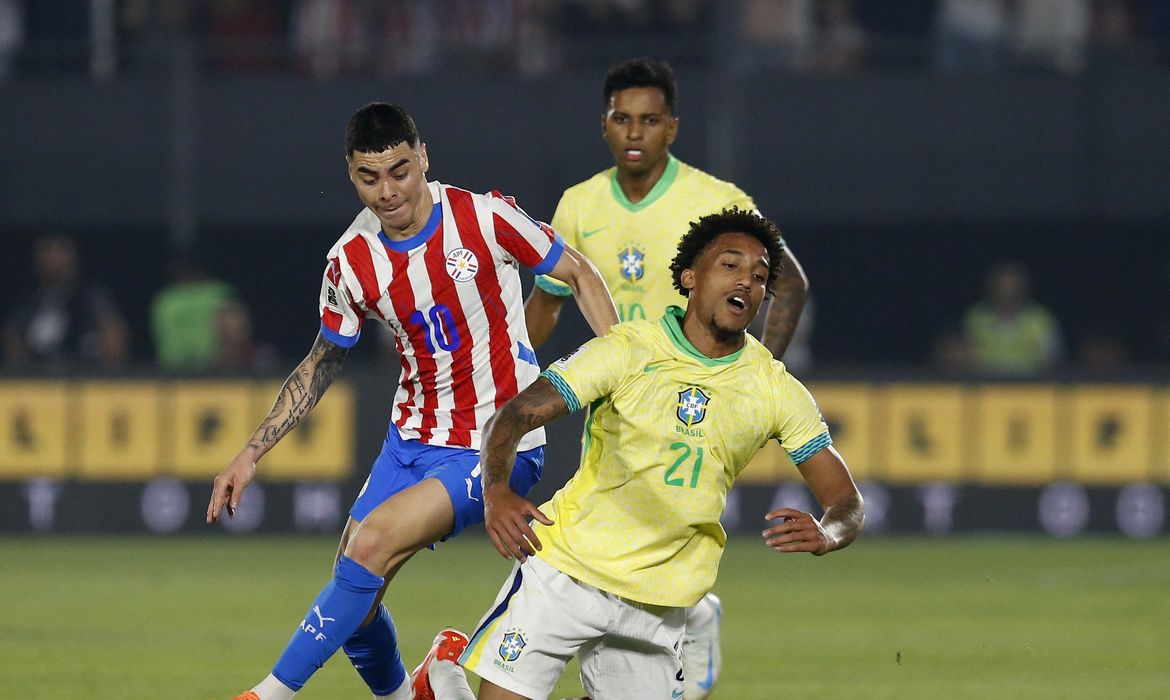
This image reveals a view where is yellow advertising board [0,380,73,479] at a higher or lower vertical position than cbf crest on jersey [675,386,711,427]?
lower

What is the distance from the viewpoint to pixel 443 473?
6305 millimetres

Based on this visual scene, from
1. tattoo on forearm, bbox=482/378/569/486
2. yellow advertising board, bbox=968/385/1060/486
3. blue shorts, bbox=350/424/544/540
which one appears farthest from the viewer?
yellow advertising board, bbox=968/385/1060/486

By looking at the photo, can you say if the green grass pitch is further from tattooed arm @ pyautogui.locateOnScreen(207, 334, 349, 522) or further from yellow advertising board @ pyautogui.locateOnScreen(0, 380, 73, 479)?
tattooed arm @ pyautogui.locateOnScreen(207, 334, 349, 522)

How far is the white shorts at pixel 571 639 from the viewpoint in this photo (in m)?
5.47

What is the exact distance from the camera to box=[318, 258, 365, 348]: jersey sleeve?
637 cm

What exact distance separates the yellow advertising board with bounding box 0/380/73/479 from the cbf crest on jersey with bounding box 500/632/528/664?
965cm

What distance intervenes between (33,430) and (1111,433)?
7.85 metres

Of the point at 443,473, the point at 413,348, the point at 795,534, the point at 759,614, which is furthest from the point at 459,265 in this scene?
the point at 759,614

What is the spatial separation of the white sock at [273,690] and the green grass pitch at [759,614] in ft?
5.09

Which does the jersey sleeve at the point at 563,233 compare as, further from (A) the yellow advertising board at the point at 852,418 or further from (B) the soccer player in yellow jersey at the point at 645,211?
(A) the yellow advertising board at the point at 852,418

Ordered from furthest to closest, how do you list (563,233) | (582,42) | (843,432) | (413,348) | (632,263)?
(582,42), (843,432), (563,233), (632,263), (413,348)

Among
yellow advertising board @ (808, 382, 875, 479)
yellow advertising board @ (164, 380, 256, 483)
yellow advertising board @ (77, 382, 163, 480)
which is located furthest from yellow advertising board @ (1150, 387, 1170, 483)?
yellow advertising board @ (77, 382, 163, 480)

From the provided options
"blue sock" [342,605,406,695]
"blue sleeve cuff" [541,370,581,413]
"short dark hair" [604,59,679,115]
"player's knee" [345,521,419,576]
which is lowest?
"blue sock" [342,605,406,695]

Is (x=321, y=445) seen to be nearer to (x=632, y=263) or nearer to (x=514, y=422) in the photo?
(x=632, y=263)
